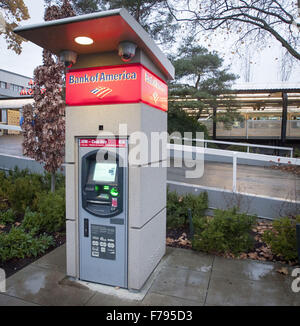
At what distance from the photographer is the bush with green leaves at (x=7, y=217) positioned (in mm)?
5211

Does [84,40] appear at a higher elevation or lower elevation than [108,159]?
higher

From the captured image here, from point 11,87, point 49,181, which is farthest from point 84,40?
point 11,87

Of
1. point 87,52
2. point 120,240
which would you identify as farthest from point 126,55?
point 120,240

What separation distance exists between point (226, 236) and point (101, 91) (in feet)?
9.94

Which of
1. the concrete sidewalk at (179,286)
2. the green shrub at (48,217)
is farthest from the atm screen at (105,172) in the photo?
the green shrub at (48,217)

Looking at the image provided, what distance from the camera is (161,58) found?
3.46 metres

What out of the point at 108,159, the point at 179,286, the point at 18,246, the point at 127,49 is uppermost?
the point at 127,49

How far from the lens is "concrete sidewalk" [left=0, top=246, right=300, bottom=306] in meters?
3.00

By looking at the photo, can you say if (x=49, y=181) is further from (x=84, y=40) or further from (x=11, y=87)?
(x=11, y=87)

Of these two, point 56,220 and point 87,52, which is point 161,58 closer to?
point 87,52

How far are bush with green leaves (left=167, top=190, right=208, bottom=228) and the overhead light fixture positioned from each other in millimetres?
3397

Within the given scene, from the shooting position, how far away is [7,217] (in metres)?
5.24

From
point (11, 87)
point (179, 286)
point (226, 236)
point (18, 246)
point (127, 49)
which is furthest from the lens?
point (11, 87)

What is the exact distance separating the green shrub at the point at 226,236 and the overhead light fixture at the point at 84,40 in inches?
127
